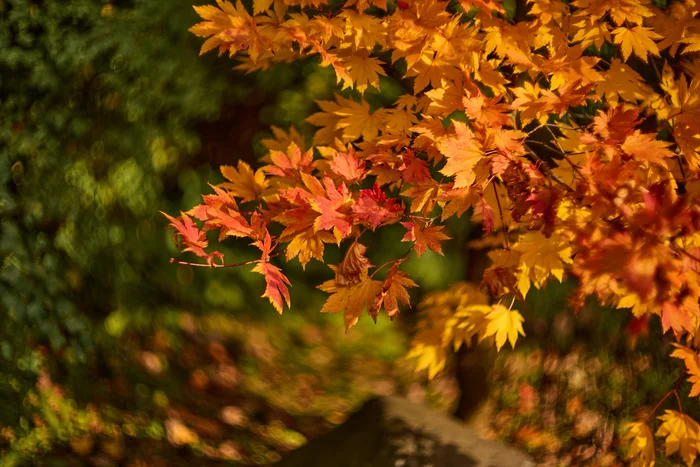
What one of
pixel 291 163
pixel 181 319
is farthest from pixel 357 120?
pixel 181 319

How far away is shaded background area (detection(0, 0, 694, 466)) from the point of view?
11.6ft

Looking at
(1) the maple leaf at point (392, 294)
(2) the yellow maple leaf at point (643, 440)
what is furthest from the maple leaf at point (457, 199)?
(2) the yellow maple leaf at point (643, 440)

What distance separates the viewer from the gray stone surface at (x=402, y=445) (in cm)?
262

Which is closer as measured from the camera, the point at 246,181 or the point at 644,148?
the point at 644,148

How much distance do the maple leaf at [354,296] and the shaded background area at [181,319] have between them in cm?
149

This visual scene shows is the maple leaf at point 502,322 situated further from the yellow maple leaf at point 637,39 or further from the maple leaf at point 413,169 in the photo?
the yellow maple leaf at point 637,39

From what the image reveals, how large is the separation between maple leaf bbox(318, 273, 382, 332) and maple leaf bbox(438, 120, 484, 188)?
1.57 feet

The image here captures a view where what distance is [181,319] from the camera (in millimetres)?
3666

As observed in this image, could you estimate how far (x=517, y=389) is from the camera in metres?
3.78

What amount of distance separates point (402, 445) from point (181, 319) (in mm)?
1697

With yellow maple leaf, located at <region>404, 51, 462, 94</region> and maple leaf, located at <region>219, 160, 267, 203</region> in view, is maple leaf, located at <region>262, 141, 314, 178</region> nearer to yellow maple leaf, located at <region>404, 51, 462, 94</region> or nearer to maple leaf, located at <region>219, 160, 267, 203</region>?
maple leaf, located at <region>219, 160, 267, 203</region>

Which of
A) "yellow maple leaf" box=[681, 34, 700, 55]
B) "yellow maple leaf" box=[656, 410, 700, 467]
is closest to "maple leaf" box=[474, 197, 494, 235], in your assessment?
"yellow maple leaf" box=[681, 34, 700, 55]

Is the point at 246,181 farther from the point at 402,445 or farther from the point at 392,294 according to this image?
the point at 402,445

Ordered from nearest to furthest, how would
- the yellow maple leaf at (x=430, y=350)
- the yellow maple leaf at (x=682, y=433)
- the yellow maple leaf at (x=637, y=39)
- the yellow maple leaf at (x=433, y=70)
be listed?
the yellow maple leaf at (x=433, y=70) → the yellow maple leaf at (x=637, y=39) → the yellow maple leaf at (x=682, y=433) → the yellow maple leaf at (x=430, y=350)
